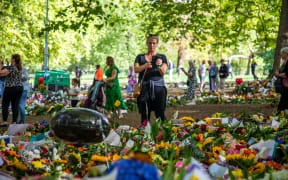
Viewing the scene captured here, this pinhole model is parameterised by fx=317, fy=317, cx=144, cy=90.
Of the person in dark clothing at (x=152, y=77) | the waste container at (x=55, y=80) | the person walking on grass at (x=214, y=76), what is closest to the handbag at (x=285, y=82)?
the person in dark clothing at (x=152, y=77)

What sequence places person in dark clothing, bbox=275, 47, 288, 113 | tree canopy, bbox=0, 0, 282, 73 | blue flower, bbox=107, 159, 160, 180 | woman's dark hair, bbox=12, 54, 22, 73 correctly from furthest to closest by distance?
tree canopy, bbox=0, 0, 282, 73 < woman's dark hair, bbox=12, 54, 22, 73 < person in dark clothing, bbox=275, 47, 288, 113 < blue flower, bbox=107, 159, 160, 180

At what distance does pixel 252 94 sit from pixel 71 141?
38.3 ft

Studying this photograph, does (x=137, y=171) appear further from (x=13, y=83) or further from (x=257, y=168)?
(x=13, y=83)

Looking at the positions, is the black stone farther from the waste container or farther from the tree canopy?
the waste container

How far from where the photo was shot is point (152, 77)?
15.5 ft

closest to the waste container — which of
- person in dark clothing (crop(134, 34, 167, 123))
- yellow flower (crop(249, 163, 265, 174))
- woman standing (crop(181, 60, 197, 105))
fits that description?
woman standing (crop(181, 60, 197, 105))

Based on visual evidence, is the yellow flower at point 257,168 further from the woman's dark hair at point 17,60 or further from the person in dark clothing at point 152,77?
the woman's dark hair at point 17,60

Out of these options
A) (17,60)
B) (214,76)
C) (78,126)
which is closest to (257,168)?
(78,126)

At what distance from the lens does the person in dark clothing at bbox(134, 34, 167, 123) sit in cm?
460

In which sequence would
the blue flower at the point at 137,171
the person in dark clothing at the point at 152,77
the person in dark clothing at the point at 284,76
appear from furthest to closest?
the person in dark clothing at the point at 284,76
the person in dark clothing at the point at 152,77
the blue flower at the point at 137,171

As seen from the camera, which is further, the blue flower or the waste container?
the waste container

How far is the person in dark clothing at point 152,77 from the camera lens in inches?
181

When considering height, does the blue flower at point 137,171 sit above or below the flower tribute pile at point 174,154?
above

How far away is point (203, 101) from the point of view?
12.6 meters
